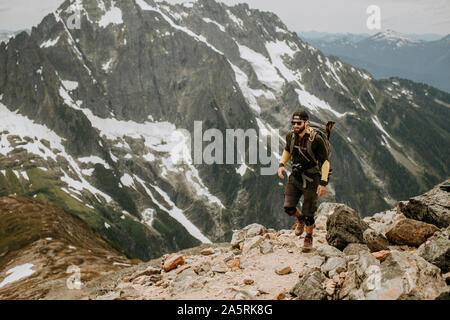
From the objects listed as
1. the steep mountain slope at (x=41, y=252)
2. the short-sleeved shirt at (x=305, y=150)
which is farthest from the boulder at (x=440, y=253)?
the steep mountain slope at (x=41, y=252)

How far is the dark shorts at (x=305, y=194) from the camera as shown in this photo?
41.3ft

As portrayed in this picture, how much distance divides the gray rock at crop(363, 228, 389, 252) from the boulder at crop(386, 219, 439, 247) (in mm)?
500

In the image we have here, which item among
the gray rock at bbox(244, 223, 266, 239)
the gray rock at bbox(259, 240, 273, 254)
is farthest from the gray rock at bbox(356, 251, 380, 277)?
the gray rock at bbox(244, 223, 266, 239)

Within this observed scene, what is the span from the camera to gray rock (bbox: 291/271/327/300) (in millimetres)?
8578

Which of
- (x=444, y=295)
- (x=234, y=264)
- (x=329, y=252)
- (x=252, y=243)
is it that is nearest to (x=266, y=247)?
(x=252, y=243)

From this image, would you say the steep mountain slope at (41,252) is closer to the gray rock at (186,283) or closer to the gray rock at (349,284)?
the gray rock at (186,283)

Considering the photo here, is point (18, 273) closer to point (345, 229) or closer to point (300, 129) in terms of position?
point (345, 229)

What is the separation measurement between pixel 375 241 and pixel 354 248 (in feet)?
2.60

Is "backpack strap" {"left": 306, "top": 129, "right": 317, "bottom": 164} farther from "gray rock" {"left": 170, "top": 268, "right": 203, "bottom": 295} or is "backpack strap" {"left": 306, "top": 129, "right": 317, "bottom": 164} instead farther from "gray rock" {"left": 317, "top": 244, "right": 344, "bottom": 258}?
"gray rock" {"left": 170, "top": 268, "right": 203, "bottom": 295}

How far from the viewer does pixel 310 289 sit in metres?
8.71

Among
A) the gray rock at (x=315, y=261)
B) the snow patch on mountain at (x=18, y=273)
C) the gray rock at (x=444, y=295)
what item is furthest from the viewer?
the snow patch on mountain at (x=18, y=273)

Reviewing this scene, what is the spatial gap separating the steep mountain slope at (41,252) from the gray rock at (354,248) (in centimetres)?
2326
